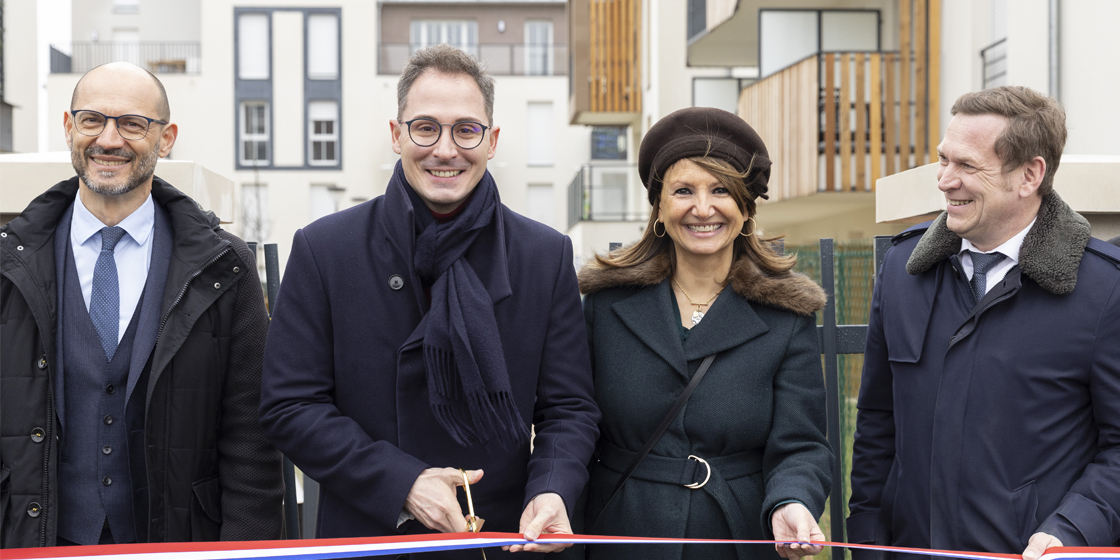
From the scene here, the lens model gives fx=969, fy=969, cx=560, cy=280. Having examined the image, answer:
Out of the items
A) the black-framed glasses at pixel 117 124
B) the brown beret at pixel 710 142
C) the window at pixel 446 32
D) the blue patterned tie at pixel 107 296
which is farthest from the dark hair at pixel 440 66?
the window at pixel 446 32

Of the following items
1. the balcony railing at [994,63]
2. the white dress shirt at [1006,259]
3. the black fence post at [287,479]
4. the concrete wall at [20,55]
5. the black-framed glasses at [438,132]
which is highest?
the concrete wall at [20,55]

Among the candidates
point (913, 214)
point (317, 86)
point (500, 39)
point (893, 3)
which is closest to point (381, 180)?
point (317, 86)

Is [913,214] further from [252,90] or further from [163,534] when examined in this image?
[252,90]

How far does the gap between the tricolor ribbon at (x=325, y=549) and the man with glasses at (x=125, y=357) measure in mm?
159

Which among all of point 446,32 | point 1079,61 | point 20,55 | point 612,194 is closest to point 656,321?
point 1079,61

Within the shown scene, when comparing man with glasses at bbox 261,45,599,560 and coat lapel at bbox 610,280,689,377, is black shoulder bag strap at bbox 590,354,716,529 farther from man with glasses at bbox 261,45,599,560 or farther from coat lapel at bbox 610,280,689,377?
man with glasses at bbox 261,45,599,560

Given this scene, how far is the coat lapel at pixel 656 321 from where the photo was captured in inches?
116

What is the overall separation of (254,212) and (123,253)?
122 feet

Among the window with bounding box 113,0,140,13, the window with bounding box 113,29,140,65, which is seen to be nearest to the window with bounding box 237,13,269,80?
the window with bounding box 113,29,140,65

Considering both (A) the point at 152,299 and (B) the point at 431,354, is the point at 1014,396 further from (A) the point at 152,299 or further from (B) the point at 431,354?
(A) the point at 152,299

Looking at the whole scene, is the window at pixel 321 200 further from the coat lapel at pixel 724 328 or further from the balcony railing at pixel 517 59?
the coat lapel at pixel 724 328

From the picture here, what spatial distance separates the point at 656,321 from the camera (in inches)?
119

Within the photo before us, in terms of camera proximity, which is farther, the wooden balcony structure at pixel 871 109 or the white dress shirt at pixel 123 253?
the wooden balcony structure at pixel 871 109

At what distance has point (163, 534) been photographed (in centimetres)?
277
